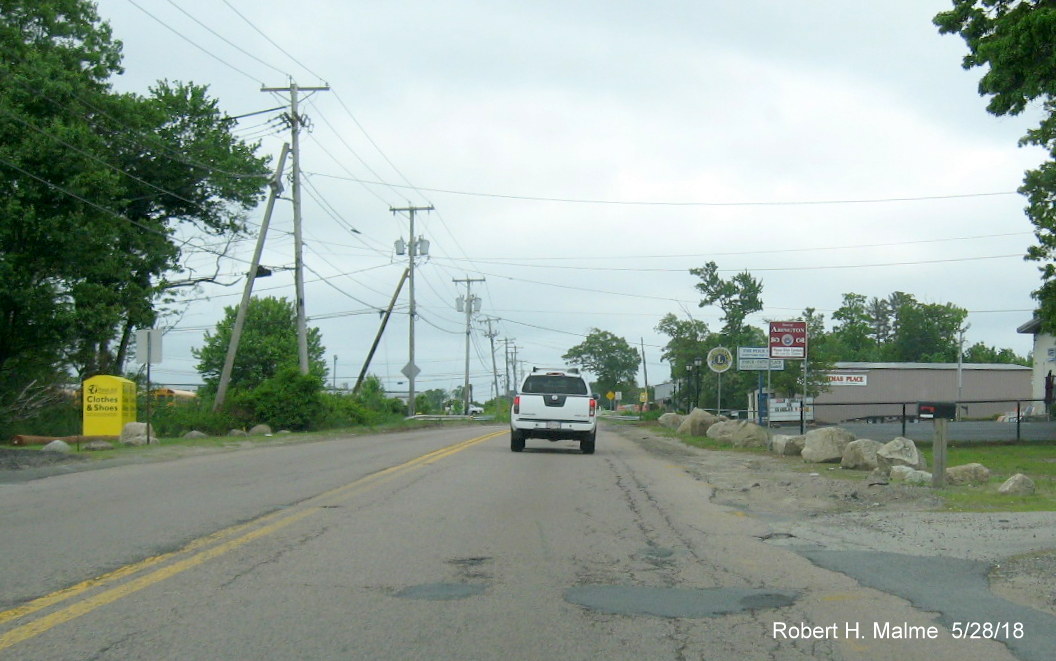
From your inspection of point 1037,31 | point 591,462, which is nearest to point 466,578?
point 591,462

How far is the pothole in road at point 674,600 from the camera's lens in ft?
21.7

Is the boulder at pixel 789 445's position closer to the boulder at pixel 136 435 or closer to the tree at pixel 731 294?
the boulder at pixel 136 435

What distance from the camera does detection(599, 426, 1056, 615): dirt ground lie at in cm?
786

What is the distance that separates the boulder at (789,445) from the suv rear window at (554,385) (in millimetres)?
4558

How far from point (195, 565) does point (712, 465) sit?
1424 centimetres

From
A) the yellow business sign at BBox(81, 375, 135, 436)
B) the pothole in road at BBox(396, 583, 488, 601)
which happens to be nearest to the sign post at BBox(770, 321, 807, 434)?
the pothole in road at BBox(396, 583, 488, 601)

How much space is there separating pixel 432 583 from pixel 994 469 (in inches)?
556

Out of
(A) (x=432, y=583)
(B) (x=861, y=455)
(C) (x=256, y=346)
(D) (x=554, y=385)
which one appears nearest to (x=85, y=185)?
(D) (x=554, y=385)

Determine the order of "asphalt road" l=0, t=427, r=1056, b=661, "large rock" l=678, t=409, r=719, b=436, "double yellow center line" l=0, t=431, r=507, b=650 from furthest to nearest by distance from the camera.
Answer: "large rock" l=678, t=409, r=719, b=436 < "double yellow center line" l=0, t=431, r=507, b=650 < "asphalt road" l=0, t=427, r=1056, b=661

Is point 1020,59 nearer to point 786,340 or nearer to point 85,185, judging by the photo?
point 786,340

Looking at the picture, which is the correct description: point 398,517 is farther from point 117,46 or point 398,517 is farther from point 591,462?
point 117,46

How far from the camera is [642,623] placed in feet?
20.6

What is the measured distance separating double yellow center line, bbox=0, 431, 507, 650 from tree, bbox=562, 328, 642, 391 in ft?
472

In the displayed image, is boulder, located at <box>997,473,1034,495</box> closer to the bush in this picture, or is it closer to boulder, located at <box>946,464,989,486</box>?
boulder, located at <box>946,464,989,486</box>
